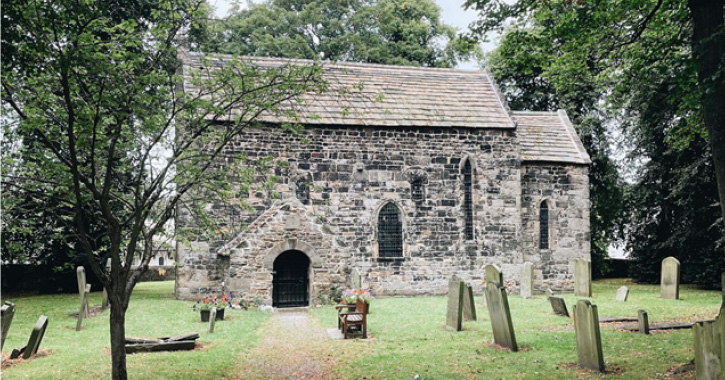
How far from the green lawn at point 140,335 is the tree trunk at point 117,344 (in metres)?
0.85

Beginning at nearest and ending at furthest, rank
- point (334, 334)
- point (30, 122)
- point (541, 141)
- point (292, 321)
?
point (30, 122), point (334, 334), point (292, 321), point (541, 141)

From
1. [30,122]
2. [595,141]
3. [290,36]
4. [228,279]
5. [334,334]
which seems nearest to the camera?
[30,122]

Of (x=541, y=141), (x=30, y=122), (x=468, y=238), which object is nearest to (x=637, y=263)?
(x=541, y=141)

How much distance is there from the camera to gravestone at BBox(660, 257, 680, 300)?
17906 mm

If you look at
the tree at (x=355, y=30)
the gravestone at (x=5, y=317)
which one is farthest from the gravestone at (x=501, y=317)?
the tree at (x=355, y=30)

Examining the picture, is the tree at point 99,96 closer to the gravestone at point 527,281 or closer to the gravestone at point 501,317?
the gravestone at point 501,317

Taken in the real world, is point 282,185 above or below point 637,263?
above

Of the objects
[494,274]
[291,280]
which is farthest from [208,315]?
[494,274]

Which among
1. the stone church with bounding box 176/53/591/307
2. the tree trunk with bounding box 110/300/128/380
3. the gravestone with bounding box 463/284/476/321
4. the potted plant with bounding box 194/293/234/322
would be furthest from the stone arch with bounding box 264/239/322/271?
the tree trunk with bounding box 110/300/128/380

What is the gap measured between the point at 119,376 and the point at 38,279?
812 inches

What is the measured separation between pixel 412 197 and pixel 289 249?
5501mm

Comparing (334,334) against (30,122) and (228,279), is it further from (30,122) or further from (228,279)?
(30,122)

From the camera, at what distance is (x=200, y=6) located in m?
7.82

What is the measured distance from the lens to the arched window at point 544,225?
2170cm
